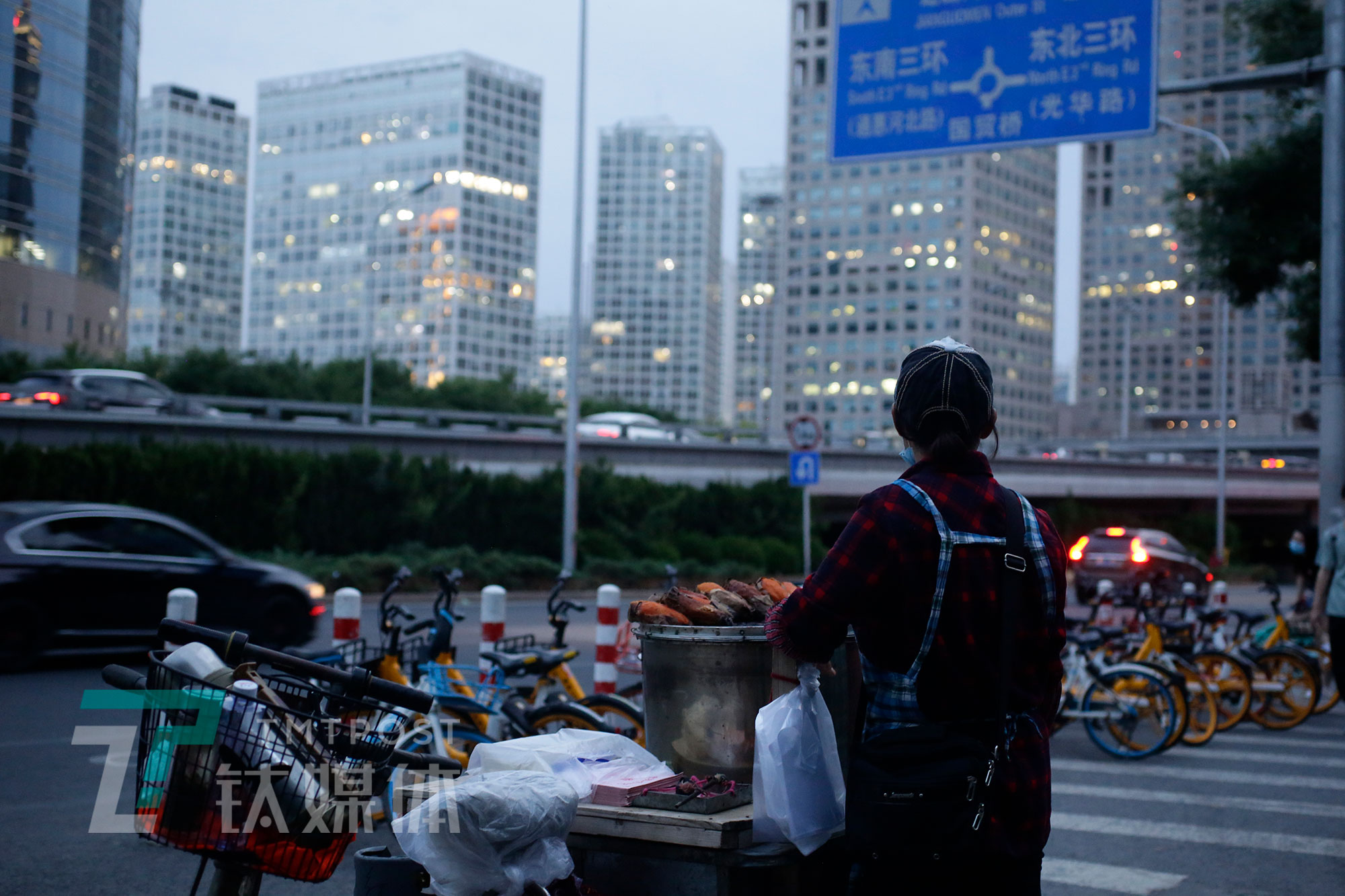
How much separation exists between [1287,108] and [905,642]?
1784 cm

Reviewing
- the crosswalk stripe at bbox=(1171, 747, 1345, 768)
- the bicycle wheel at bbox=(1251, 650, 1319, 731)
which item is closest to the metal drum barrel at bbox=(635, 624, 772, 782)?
the crosswalk stripe at bbox=(1171, 747, 1345, 768)

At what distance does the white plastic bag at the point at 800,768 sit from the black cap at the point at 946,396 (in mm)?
696

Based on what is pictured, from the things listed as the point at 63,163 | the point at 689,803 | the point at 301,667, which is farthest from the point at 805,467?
the point at 63,163

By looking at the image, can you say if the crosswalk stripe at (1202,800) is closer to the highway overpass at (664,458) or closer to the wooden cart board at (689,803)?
the wooden cart board at (689,803)

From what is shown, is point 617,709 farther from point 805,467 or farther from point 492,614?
point 805,467

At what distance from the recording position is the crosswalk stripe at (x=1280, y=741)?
9820 mm

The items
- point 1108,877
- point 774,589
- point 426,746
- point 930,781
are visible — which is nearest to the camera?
point 930,781

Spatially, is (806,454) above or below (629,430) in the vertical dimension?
below

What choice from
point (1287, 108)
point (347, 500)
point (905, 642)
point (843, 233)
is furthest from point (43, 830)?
point (843, 233)

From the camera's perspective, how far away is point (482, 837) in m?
2.83

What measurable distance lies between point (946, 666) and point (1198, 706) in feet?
27.8

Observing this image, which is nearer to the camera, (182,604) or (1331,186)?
(182,604)

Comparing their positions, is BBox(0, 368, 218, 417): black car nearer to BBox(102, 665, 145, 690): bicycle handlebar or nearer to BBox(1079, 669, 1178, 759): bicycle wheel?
BBox(1079, 669, 1178, 759): bicycle wheel

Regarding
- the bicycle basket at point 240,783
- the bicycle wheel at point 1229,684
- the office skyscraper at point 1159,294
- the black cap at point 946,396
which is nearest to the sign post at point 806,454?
the bicycle wheel at point 1229,684
